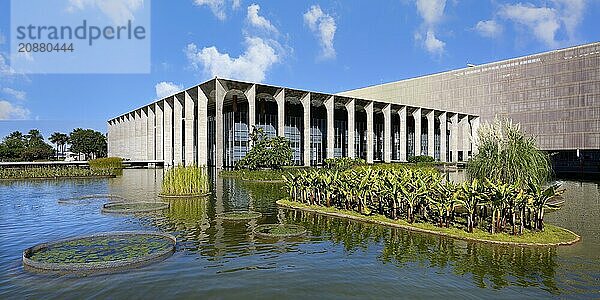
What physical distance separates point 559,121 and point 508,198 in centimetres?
5838

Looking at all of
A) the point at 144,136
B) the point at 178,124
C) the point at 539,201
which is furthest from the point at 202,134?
the point at 539,201

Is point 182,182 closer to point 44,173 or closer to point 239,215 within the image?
point 239,215

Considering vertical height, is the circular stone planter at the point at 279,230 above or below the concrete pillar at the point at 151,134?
below

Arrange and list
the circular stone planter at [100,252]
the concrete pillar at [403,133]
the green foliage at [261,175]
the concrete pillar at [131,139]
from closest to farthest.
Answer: the circular stone planter at [100,252] < the green foliage at [261,175] < the concrete pillar at [403,133] < the concrete pillar at [131,139]

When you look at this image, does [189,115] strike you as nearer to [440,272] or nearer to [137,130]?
[137,130]

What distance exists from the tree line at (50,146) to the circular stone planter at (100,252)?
254 ft

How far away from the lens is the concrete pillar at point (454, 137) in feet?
224

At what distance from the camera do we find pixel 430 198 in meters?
12.4

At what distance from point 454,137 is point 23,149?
78.5 m

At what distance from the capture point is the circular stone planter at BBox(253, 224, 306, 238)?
36.9 ft

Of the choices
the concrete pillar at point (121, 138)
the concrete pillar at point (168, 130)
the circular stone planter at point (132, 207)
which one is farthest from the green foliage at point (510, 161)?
the concrete pillar at point (121, 138)

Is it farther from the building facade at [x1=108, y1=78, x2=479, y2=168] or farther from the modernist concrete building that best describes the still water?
the modernist concrete building


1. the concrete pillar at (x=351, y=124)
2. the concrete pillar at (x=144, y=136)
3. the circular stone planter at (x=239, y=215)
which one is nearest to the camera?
the circular stone planter at (x=239, y=215)

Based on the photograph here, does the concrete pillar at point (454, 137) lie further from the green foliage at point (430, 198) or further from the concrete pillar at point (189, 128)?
the green foliage at point (430, 198)
